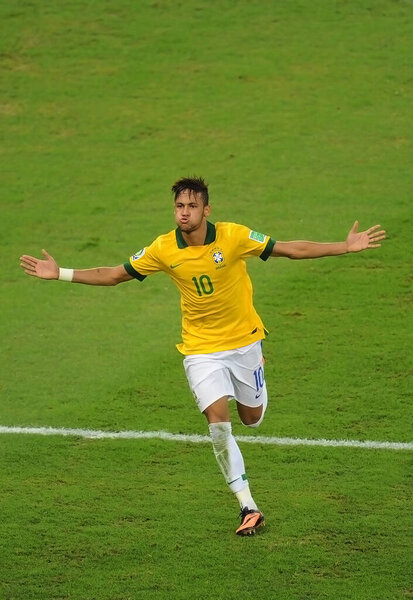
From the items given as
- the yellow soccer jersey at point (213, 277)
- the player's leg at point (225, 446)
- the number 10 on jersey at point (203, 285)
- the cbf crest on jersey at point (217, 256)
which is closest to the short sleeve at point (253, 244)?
the yellow soccer jersey at point (213, 277)

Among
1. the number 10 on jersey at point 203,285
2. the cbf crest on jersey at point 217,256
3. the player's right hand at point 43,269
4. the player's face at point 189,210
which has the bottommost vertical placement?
the number 10 on jersey at point 203,285

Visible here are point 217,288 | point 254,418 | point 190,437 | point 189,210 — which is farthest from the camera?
point 190,437

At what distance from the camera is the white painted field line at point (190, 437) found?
9.26 m

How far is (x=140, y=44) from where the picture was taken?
1834cm

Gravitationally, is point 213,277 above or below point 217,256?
below

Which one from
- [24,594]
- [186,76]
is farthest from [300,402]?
[186,76]

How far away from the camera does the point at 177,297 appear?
511 inches

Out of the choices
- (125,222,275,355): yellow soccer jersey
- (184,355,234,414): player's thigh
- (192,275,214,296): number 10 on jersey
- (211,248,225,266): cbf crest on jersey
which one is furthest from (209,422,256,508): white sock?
(211,248,225,266): cbf crest on jersey

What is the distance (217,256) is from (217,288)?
22 centimetres

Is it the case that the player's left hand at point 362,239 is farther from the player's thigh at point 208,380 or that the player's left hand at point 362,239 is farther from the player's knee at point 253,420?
the player's knee at point 253,420

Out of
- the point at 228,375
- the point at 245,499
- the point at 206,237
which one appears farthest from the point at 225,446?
the point at 206,237

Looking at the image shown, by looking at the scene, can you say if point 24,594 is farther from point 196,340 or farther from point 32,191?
point 32,191

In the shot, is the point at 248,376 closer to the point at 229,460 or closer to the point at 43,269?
the point at 229,460

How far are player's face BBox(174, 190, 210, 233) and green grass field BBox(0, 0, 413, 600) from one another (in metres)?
1.92
